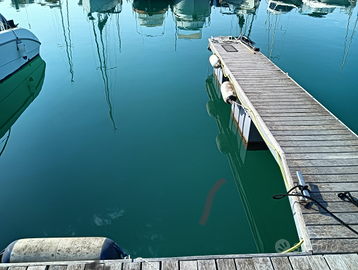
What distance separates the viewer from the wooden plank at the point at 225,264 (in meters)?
4.25

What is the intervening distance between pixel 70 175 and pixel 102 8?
3234 cm

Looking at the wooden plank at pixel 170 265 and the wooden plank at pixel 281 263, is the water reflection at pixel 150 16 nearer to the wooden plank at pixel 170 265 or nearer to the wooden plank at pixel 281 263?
the wooden plank at pixel 170 265

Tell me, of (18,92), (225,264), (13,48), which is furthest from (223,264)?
(13,48)

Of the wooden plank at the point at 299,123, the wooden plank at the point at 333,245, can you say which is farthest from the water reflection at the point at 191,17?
the wooden plank at the point at 333,245

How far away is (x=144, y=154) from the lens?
31.8 ft

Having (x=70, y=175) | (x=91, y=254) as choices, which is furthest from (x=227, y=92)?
(x=91, y=254)

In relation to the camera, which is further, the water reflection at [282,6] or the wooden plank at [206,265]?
the water reflection at [282,6]

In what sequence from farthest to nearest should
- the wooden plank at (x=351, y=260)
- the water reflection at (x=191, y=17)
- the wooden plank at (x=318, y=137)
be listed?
1. the water reflection at (x=191, y=17)
2. the wooden plank at (x=318, y=137)
3. the wooden plank at (x=351, y=260)

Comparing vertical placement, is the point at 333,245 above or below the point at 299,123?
below

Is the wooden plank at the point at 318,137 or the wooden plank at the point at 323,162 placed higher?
the wooden plank at the point at 318,137

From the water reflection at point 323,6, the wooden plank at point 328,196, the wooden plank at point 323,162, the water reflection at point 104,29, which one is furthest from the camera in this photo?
the water reflection at point 323,6

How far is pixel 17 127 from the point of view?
1175 cm

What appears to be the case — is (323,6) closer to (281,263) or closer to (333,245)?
(333,245)

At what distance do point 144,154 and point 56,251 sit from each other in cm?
535
